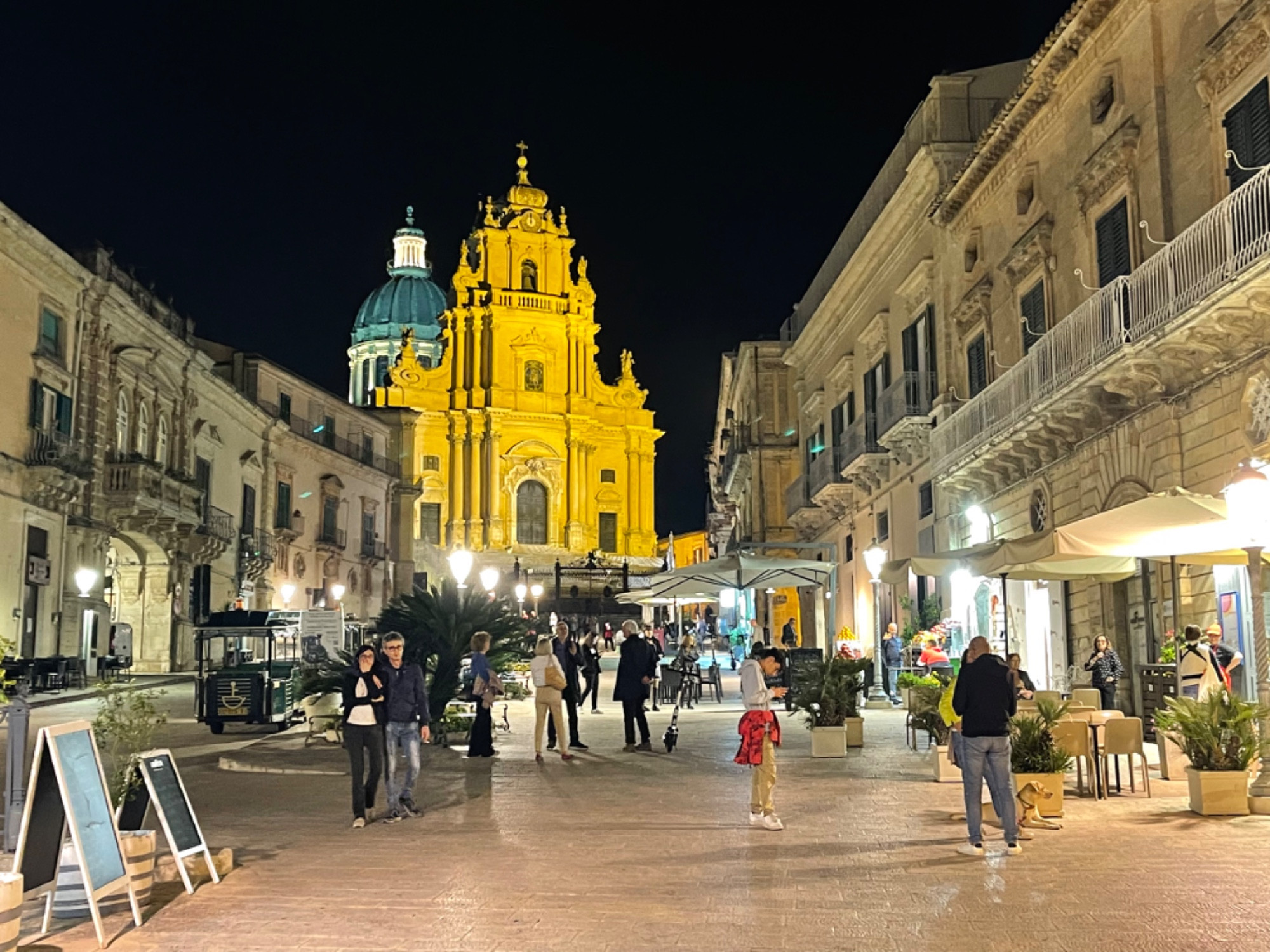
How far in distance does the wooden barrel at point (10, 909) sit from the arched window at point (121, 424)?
1161 inches

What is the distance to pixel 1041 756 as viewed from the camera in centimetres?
981

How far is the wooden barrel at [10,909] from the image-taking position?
18.6 ft

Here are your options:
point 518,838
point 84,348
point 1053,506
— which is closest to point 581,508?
point 84,348

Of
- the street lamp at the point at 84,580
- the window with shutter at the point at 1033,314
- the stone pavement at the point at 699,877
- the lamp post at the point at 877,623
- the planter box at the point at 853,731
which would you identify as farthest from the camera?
the street lamp at the point at 84,580

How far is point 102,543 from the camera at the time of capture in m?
32.4

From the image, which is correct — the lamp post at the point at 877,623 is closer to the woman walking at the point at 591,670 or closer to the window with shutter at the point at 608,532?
the woman walking at the point at 591,670

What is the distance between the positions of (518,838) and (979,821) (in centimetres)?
321

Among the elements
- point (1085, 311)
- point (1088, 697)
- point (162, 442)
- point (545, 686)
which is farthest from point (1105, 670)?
point (162, 442)

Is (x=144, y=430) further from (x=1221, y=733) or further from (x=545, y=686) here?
(x=1221, y=733)

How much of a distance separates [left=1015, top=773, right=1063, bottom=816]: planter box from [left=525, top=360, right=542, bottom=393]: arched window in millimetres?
61428

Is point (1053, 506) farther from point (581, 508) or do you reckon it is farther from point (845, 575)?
point (581, 508)

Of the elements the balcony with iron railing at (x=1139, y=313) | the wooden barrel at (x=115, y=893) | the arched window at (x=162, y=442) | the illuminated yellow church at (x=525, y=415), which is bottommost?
the wooden barrel at (x=115, y=893)

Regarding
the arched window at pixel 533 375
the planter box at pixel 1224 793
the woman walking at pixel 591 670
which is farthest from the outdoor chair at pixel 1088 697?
the arched window at pixel 533 375

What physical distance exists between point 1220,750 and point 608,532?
63039mm
